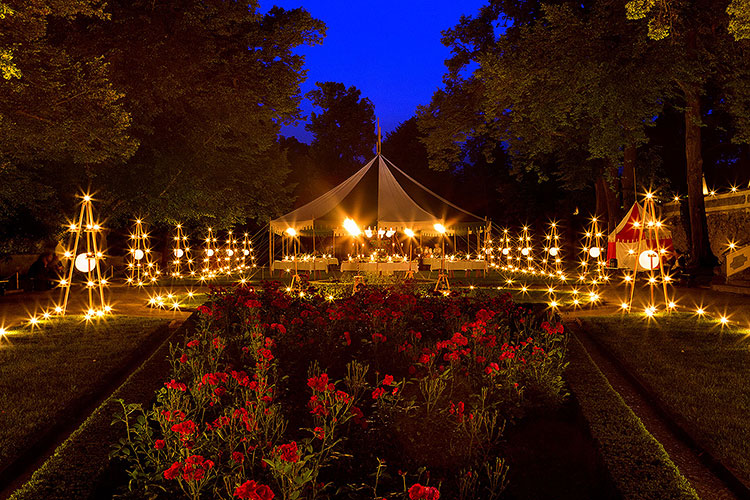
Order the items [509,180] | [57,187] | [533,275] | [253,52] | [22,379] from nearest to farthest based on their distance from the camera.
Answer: [22,379] → [253,52] → [57,187] → [533,275] → [509,180]

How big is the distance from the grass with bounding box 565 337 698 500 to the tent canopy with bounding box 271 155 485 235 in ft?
27.9

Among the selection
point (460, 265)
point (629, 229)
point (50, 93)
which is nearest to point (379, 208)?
point (460, 265)

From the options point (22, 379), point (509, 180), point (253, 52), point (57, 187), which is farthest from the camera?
point (509, 180)

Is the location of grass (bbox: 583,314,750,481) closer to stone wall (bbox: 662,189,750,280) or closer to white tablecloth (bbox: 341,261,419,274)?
white tablecloth (bbox: 341,261,419,274)

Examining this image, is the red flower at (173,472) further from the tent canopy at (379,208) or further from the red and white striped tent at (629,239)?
the red and white striped tent at (629,239)

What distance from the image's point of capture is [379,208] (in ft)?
43.2

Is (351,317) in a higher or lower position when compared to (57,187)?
lower

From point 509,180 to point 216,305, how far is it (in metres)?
31.9

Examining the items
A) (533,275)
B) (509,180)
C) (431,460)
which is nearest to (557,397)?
(431,460)

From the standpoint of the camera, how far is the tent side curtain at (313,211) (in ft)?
44.9

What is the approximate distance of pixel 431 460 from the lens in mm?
3166

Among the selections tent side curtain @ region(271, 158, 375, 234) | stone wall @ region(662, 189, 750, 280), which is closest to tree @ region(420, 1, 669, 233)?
stone wall @ region(662, 189, 750, 280)

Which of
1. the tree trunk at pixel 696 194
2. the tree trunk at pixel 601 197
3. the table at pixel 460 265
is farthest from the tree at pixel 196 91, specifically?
the tree trunk at pixel 601 197

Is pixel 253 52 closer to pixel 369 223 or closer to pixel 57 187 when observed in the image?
pixel 369 223
